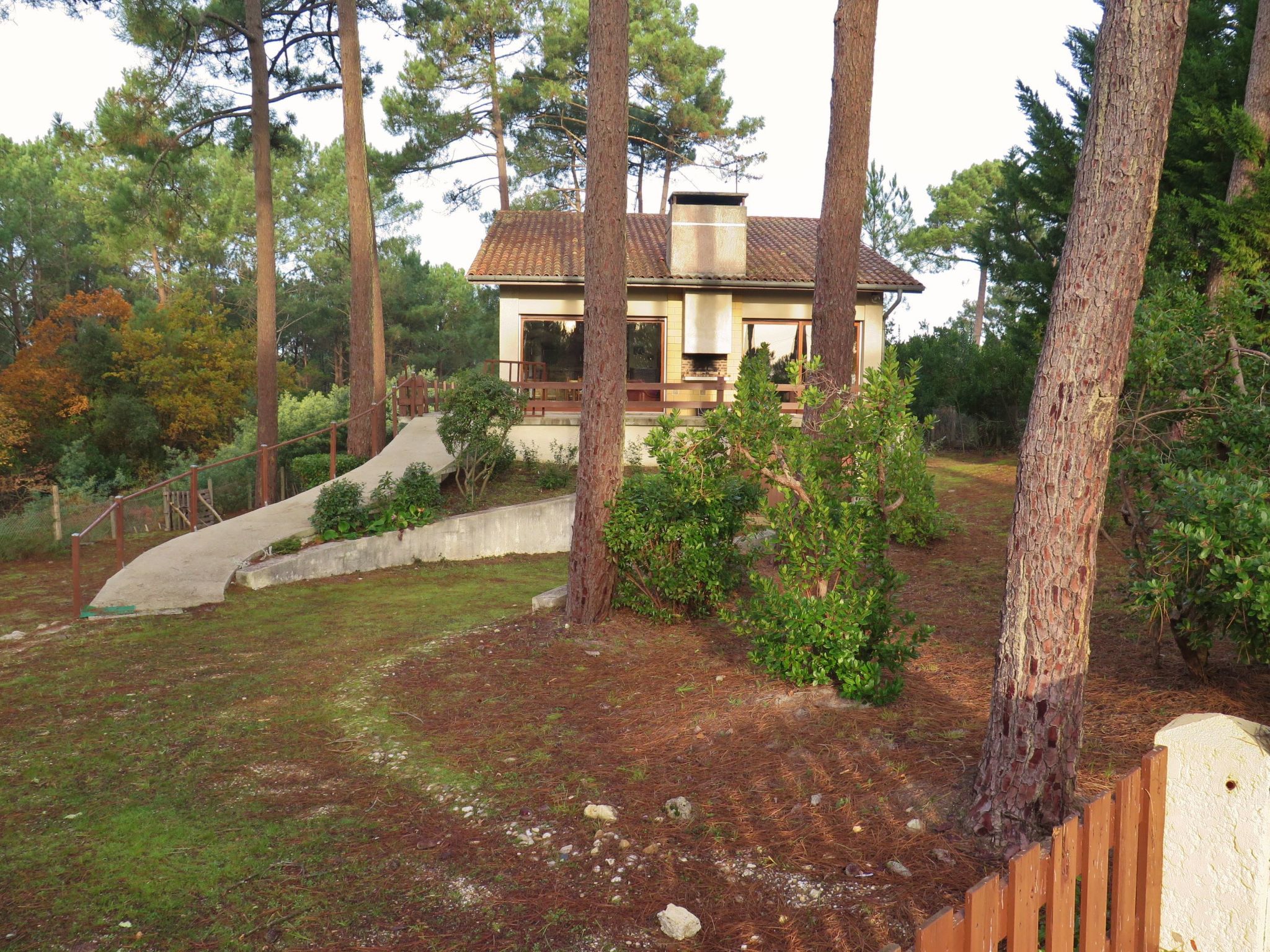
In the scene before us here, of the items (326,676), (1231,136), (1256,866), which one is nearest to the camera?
(1256,866)

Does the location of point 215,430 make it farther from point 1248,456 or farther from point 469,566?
point 1248,456

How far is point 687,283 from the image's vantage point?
68.4 ft

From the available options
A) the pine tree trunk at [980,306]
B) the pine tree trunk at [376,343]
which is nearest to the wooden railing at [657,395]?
the pine tree trunk at [376,343]

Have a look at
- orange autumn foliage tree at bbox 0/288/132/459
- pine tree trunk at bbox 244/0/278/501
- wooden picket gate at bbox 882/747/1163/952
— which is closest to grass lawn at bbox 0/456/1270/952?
wooden picket gate at bbox 882/747/1163/952

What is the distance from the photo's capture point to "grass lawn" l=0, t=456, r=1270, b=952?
371 centimetres

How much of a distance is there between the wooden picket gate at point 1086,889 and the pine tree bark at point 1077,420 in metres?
0.93

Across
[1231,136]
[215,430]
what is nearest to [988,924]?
[1231,136]

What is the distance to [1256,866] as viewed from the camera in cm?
271

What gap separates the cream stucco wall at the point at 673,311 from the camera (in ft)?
69.1

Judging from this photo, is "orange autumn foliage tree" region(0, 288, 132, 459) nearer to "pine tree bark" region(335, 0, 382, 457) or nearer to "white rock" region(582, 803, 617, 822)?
"pine tree bark" region(335, 0, 382, 457)

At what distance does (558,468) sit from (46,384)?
21.5 m

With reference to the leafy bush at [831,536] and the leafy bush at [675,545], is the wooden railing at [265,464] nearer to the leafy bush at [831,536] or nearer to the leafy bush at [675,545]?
the leafy bush at [675,545]

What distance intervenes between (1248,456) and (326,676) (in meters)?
6.59

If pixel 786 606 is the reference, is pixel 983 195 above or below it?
above
